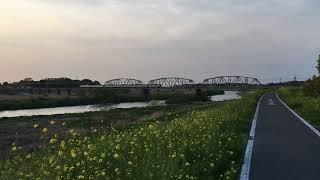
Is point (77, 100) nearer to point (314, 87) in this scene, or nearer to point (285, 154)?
point (314, 87)

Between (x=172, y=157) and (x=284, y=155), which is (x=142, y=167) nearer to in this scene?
(x=172, y=157)

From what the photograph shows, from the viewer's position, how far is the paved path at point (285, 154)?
1159 centimetres

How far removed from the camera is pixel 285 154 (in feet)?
48.8

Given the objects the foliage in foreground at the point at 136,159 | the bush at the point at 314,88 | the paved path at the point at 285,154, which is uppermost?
the bush at the point at 314,88

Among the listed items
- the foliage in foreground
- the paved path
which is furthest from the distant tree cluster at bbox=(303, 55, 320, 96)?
the foliage in foreground

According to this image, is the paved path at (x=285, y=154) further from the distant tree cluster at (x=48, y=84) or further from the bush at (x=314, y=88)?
→ the distant tree cluster at (x=48, y=84)

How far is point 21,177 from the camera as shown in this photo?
8.06 m

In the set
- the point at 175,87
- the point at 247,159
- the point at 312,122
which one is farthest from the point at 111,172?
the point at 175,87

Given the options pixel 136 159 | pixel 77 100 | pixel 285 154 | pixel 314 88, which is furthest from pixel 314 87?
pixel 77 100

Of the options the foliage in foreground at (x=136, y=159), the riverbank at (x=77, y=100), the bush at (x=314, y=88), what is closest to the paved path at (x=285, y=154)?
the foliage in foreground at (x=136, y=159)

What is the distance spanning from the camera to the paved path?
38.0ft

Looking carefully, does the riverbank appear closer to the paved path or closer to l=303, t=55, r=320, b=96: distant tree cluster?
l=303, t=55, r=320, b=96: distant tree cluster

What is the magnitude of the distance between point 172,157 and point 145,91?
399 ft

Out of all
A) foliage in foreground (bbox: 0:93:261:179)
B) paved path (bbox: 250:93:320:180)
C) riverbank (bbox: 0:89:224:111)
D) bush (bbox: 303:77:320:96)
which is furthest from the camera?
riverbank (bbox: 0:89:224:111)
